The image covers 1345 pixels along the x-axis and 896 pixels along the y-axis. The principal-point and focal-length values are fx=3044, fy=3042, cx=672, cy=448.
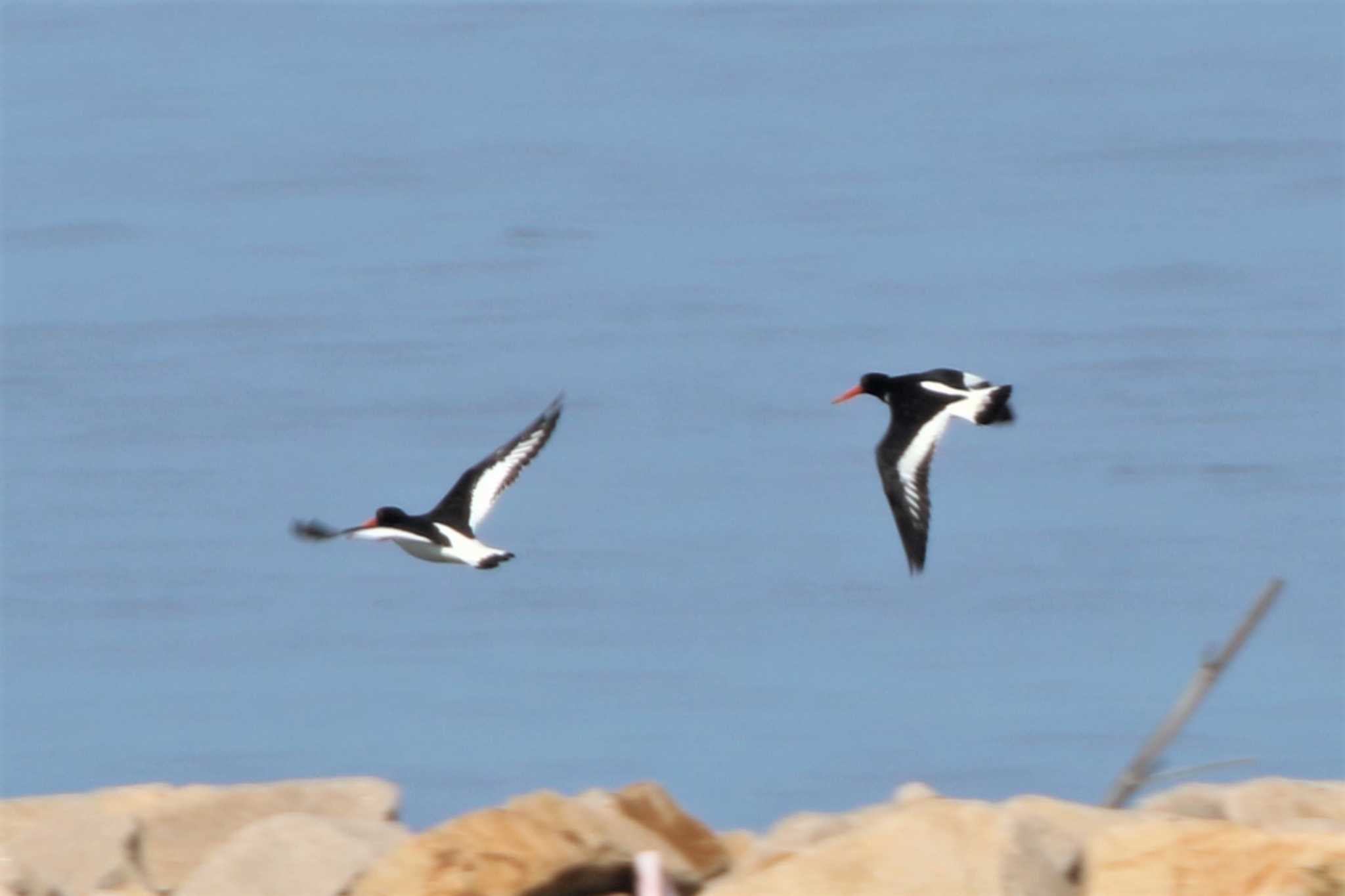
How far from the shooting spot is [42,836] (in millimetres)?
8633

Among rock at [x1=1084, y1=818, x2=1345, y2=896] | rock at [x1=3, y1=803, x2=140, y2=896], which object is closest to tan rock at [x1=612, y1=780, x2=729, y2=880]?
rock at [x1=1084, y1=818, x2=1345, y2=896]

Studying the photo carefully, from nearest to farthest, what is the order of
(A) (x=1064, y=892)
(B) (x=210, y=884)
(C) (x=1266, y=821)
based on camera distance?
(A) (x=1064, y=892), (B) (x=210, y=884), (C) (x=1266, y=821)

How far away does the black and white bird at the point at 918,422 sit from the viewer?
30.8ft

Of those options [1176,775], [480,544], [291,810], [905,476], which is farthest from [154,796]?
[1176,775]

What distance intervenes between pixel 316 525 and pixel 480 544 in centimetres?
110

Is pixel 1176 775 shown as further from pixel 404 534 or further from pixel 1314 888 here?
pixel 404 534

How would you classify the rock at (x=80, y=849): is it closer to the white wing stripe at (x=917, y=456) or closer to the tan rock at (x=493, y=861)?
the tan rock at (x=493, y=861)

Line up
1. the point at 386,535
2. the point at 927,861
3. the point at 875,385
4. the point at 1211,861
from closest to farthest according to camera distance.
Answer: the point at 1211,861 → the point at 927,861 → the point at 386,535 → the point at 875,385

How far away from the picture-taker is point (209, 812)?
350 inches

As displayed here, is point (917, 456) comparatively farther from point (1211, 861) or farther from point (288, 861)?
point (1211, 861)

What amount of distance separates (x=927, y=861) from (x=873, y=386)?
180 inches

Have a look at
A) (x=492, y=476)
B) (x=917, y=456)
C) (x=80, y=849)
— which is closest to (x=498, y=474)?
(x=492, y=476)

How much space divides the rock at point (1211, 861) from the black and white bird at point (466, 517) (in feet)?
8.36

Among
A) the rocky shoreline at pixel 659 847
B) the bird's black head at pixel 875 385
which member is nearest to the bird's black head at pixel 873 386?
the bird's black head at pixel 875 385
